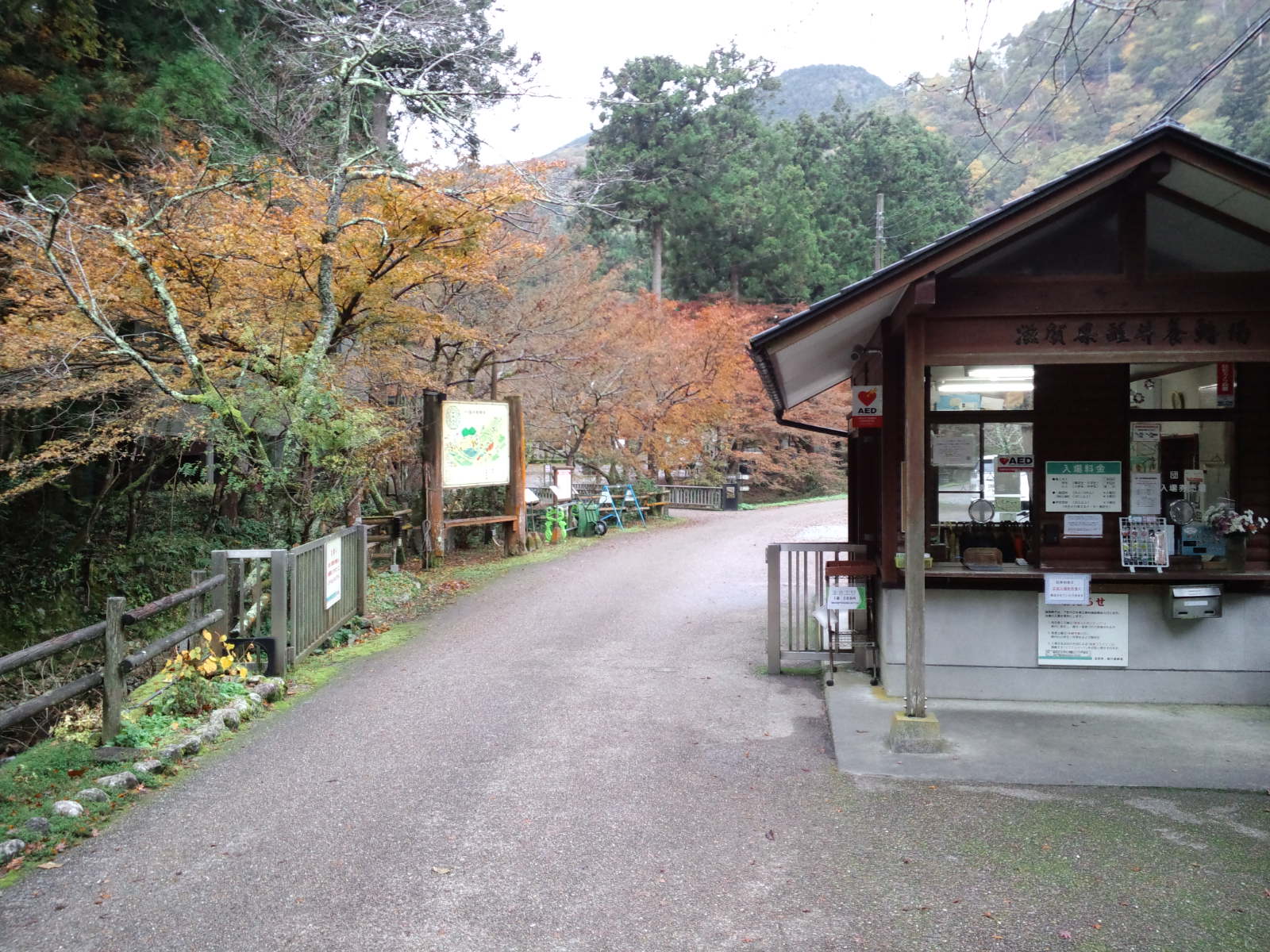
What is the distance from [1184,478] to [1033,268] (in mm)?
2018

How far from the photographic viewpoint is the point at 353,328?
12.5 metres

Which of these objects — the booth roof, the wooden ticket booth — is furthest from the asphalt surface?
the booth roof

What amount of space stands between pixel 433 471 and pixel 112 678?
9687 mm

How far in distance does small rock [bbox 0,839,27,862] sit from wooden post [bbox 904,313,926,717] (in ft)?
16.4

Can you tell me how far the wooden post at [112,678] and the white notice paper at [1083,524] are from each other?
6574mm

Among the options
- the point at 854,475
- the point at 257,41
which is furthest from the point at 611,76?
the point at 854,475

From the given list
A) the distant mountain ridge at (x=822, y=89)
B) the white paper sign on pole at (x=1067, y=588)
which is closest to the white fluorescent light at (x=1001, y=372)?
the white paper sign on pole at (x=1067, y=588)

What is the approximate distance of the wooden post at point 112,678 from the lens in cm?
593

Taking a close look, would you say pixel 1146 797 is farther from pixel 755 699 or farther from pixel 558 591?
pixel 558 591

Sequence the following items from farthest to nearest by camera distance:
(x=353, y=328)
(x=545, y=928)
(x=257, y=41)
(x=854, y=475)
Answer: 1. (x=257, y=41)
2. (x=353, y=328)
3. (x=854, y=475)
4. (x=545, y=928)

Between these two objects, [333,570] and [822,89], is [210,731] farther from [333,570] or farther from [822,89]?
[822,89]

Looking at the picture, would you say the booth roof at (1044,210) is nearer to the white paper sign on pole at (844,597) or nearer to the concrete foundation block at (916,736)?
the white paper sign on pole at (844,597)

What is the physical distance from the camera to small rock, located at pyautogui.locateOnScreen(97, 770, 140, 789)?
539 cm

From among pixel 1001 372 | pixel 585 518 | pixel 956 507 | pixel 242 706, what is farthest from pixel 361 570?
pixel 585 518
